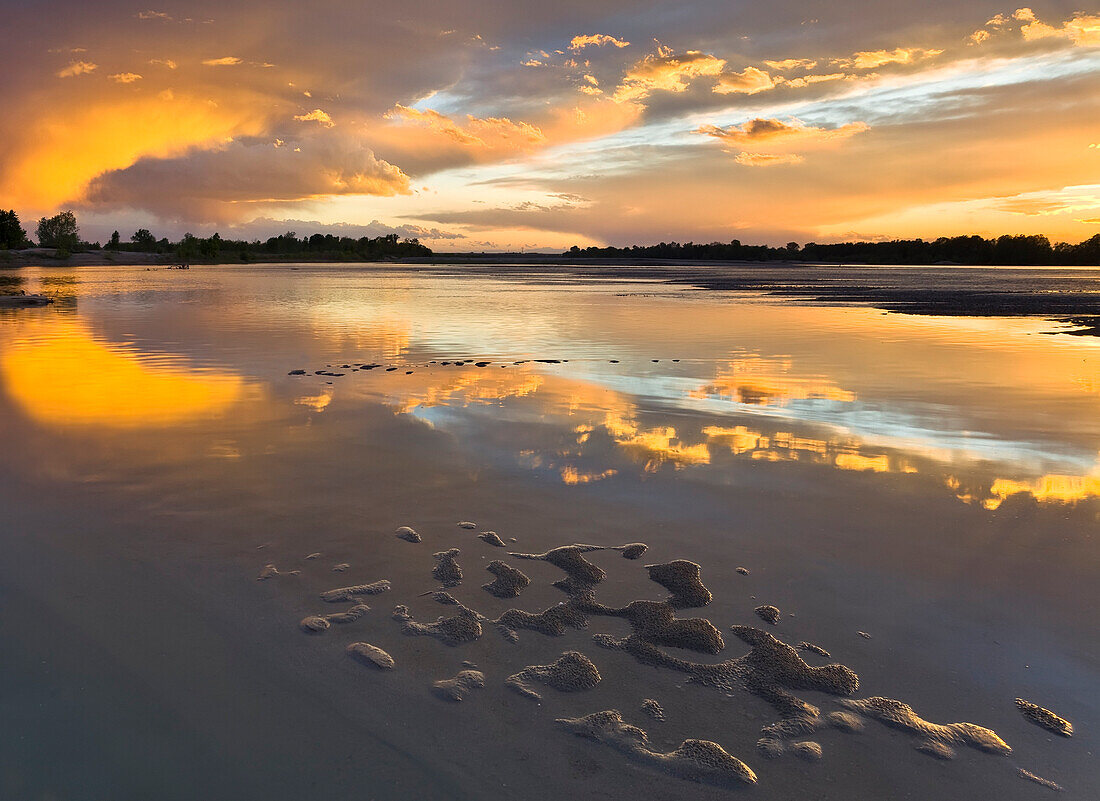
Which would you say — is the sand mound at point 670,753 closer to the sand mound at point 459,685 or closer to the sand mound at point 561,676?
the sand mound at point 561,676

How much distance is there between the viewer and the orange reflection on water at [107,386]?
11227mm

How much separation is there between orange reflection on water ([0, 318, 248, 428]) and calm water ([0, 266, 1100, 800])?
14 cm

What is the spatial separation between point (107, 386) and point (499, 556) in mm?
11582

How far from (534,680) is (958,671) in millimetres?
2776

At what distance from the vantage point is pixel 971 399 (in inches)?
527

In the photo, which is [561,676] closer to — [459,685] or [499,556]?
[459,685]

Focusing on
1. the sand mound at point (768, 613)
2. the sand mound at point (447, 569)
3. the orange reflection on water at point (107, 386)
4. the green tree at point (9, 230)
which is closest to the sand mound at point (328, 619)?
the sand mound at point (447, 569)

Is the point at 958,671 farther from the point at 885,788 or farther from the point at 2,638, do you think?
the point at 2,638

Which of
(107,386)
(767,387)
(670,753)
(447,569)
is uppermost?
(767,387)

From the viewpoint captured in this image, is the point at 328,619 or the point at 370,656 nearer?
the point at 370,656

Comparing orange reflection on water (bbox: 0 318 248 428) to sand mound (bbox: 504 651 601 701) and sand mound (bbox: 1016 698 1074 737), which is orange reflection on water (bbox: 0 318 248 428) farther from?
sand mound (bbox: 1016 698 1074 737)

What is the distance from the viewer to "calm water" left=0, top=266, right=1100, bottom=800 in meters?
3.67

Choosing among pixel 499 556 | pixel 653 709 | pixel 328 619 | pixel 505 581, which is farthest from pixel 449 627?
pixel 653 709

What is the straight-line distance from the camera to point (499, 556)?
608 centimetres
